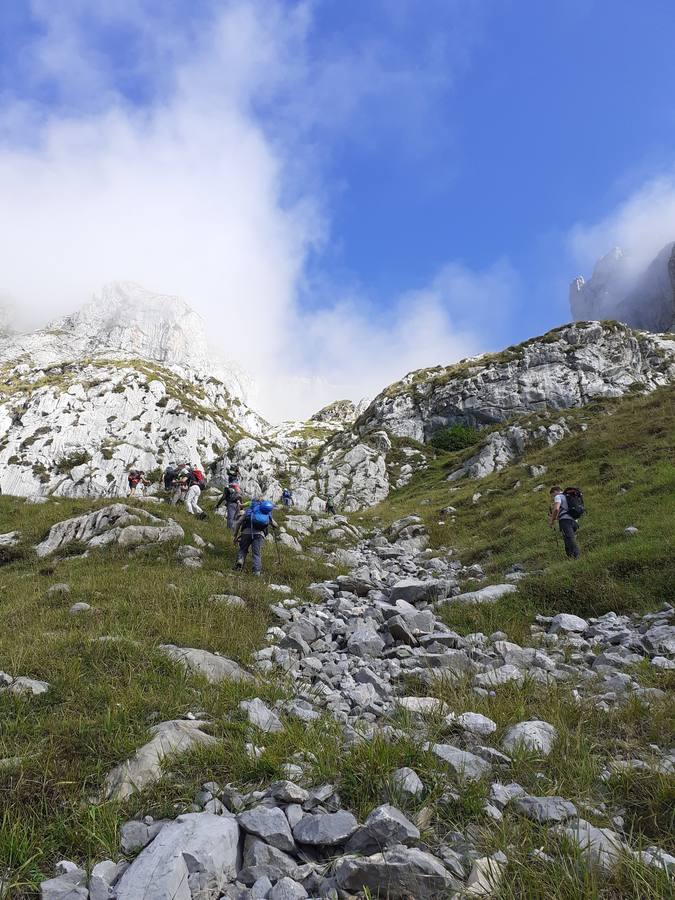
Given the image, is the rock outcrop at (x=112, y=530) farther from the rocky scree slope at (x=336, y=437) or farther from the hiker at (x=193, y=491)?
the rocky scree slope at (x=336, y=437)

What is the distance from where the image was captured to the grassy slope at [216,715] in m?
3.16

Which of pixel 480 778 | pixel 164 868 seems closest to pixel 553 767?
pixel 480 778

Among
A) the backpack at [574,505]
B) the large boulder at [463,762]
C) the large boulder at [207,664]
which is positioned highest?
the backpack at [574,505]

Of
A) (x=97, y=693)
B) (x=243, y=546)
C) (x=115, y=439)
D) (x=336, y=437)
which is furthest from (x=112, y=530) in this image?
(x=115, y=439)

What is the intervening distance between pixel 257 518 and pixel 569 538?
9.99 meters

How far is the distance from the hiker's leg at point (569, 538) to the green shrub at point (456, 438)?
58.5 metres

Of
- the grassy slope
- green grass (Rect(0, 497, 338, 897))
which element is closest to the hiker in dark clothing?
the grassy slope

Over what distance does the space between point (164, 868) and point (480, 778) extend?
2464 mm

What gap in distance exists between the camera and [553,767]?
3.88 meters

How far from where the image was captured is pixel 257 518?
49.1 feet

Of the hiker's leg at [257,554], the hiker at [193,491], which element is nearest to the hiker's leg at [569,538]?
the hiker's leg at [257,554]

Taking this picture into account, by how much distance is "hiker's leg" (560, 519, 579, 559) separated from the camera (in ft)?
43.5

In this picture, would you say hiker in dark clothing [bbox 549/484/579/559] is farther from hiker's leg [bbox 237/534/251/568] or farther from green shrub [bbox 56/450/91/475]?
green shrub [bbox 56/450/91/475]

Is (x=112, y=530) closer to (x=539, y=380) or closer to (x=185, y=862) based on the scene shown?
(x=185, y=862)
